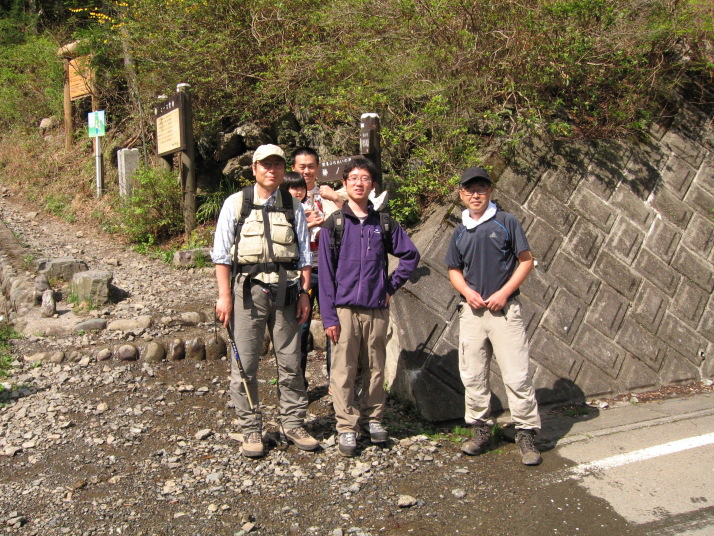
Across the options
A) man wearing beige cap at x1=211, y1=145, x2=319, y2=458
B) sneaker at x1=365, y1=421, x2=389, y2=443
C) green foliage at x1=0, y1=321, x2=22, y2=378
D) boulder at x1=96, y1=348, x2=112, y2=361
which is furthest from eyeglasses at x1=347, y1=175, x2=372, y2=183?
green foliage at x1=0, y1=321, x2=22, y2=378

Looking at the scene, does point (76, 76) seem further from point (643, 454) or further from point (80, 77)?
point (643, 454)

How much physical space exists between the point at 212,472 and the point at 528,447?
2045mm

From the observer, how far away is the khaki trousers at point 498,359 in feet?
12.4

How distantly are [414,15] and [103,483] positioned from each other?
6134mm

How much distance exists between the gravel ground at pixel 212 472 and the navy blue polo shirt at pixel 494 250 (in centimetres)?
118

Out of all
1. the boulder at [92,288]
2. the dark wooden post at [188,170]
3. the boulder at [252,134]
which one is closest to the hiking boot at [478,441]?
the boulder at [92,288]

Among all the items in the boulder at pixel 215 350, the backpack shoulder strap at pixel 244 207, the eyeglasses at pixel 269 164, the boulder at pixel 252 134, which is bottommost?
the boulder at pixel 215 350

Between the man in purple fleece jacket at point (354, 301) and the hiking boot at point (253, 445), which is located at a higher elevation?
the man in purple fleece jacket at point (354, 301)

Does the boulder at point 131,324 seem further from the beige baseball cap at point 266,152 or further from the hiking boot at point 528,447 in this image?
the hiking boot at point 528,447

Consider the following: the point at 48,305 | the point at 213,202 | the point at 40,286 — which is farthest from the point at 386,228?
the point at 213,202

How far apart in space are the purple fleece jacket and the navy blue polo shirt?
24.6 inches

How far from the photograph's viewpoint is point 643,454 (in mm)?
3816

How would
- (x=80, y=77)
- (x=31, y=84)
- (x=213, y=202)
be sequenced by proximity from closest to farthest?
(x=213, y=202) < (x=80, y=77) < (x=31, y=84)

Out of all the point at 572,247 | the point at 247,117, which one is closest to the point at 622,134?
the point at 572,247
